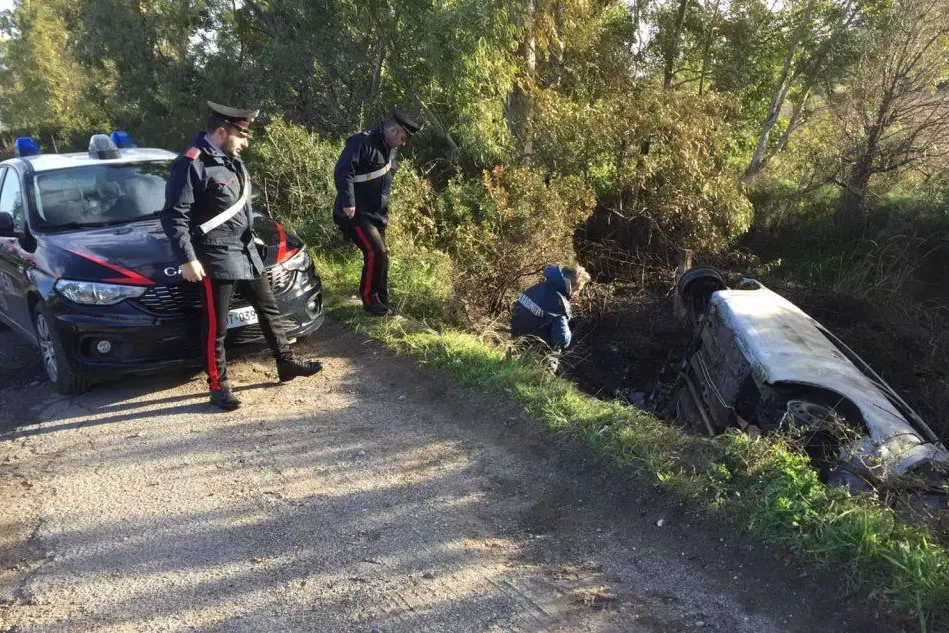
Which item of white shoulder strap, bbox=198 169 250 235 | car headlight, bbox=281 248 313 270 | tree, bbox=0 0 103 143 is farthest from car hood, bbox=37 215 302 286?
tree, bbox=0 0 103 143

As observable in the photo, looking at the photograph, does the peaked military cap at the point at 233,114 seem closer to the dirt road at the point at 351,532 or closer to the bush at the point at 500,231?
the dirt road at the point at 351,532

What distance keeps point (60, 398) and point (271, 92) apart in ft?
21.8

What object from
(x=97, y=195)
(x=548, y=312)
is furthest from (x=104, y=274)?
(x=548, y=312)

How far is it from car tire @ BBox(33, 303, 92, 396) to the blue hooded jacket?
11.4ft

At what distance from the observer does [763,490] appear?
3.13 meters

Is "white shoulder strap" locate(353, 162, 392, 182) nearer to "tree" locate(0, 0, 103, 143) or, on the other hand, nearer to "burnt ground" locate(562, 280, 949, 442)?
"burnt ground" locate(562, 280, 949, 442)

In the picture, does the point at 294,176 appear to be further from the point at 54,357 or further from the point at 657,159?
the point at 657,159

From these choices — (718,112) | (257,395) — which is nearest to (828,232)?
(718,112)

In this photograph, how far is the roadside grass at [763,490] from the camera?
2.56 meters

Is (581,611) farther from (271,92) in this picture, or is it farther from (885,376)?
(271,92)

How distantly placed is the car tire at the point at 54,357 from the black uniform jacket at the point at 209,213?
1.27 m

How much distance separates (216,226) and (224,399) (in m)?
1.24

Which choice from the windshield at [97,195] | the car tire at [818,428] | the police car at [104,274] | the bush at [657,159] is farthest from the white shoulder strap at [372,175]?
the bush at [657,159]

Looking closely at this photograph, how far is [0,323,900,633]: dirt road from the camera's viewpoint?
2.71 metres
